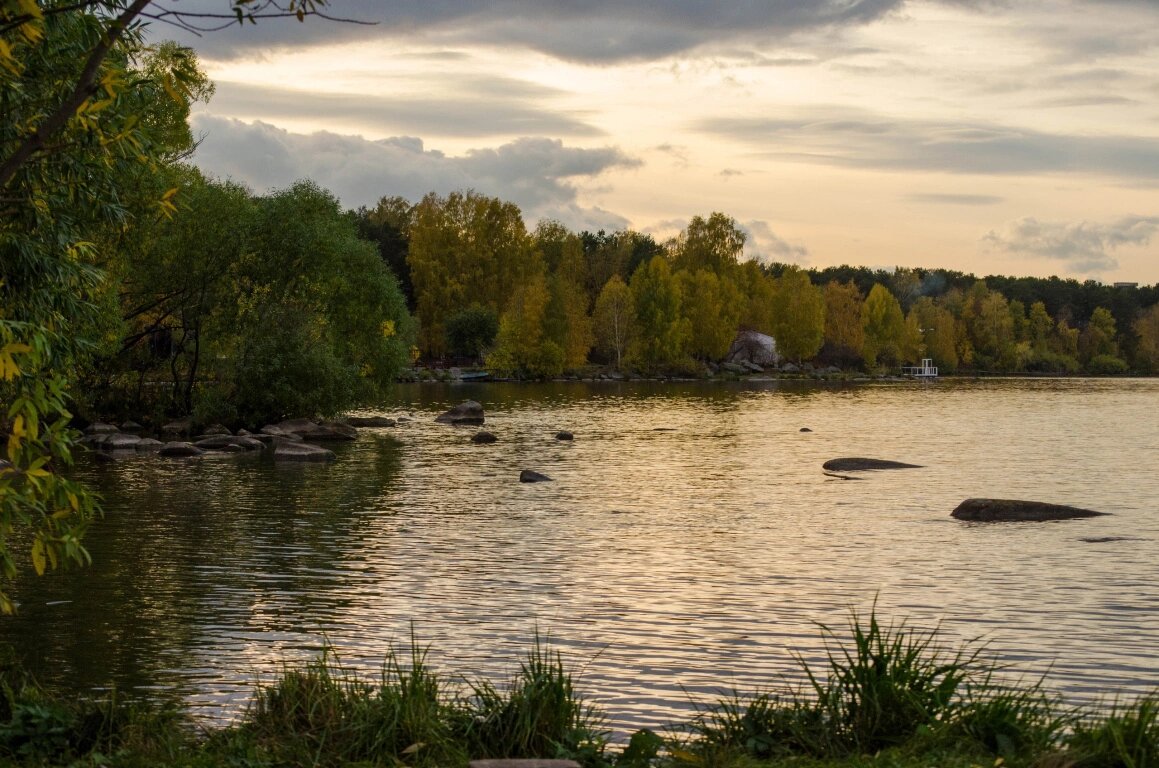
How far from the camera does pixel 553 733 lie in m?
9.06

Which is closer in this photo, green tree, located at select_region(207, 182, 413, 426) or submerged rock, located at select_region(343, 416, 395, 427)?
green tree, located at select_region(207, 182, 413, 426)

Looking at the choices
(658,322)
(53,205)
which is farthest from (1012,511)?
(658,322)

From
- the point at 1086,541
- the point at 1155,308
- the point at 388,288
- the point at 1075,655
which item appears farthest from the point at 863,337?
the point at 1075,655

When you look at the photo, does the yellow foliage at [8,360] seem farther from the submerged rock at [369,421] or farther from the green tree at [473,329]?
the green tree at [473,329]

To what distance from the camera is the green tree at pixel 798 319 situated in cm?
14375

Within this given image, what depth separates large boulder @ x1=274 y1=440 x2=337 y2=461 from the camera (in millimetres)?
41500

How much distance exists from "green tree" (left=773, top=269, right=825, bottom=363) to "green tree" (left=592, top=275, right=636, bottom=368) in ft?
74.0

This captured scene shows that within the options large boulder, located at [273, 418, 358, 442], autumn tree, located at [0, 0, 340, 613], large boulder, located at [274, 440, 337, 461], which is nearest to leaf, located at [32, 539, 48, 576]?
autumn tree, located at [0, 0, 340, 613]

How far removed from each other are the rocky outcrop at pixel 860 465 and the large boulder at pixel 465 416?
77.4 ft

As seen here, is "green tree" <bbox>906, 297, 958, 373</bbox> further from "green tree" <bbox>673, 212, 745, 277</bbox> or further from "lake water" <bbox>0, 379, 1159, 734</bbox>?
"lake water" <bbox>0, 379, 1159, 734</bbox>

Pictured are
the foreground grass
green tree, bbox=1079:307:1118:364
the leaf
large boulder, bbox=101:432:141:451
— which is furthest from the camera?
green tree, bbox=1079:307:1118:364

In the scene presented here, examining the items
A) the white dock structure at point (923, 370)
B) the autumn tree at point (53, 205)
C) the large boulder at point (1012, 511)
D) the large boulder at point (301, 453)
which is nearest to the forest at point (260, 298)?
the autumn tree at point (53, 205)

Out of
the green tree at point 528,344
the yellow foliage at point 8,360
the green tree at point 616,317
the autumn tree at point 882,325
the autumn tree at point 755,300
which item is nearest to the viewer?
the yellow foliage at point 8,360

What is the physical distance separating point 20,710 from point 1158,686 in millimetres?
11932
